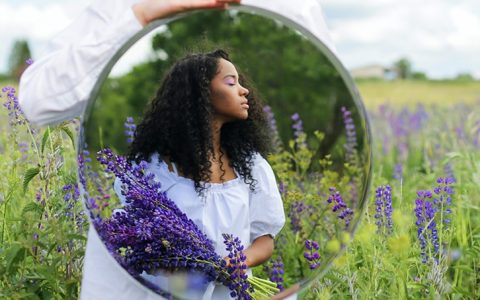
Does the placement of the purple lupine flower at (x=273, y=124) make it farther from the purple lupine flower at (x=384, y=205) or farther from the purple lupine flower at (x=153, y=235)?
the purple lupine flower at (x=153, y=235)

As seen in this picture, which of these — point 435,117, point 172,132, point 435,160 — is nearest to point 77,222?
point 172,132

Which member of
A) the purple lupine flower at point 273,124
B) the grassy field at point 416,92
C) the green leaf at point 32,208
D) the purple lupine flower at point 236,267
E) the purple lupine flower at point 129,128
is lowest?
the green leaf at point 32,208

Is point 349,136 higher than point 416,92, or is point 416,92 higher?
point 416,92

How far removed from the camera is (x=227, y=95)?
5.45ft

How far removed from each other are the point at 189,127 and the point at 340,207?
1.84 ft

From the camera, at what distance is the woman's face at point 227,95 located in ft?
5.37

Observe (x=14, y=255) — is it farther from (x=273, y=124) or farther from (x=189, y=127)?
(x=273, y=124)

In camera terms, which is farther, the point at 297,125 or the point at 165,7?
the point at 297,125

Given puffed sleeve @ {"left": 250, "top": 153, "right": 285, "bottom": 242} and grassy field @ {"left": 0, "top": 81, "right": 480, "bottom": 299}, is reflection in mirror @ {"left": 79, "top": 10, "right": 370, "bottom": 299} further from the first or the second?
grassy field @ {"left": 0, "top": 81, "right": 480, "bottom": 299}

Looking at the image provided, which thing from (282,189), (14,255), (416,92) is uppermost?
(416,92)

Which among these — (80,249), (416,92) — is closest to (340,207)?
(80,249)

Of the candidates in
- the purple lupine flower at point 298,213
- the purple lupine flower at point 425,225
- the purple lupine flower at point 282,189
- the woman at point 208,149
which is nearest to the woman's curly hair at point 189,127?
the woman at point 208,149

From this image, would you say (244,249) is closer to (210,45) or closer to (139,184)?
(139,184)

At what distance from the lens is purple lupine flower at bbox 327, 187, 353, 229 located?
1870 mm
